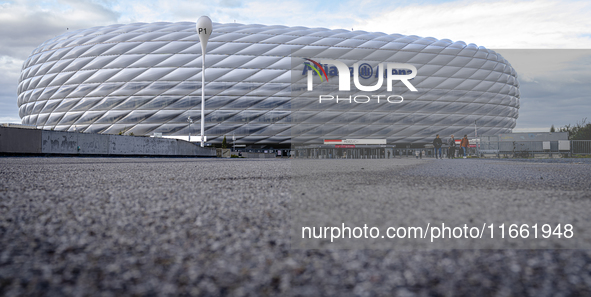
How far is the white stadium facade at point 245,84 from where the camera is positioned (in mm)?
37438

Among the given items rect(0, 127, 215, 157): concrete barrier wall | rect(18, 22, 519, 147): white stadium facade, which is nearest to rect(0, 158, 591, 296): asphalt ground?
rect(0, 127, 215, 157): concrete barrier wall

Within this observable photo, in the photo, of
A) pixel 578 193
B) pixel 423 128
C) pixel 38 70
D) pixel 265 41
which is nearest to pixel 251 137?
pixel 265 41

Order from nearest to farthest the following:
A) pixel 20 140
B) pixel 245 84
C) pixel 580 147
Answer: pixel 20 140, pixel 580 147, pixel 245 84

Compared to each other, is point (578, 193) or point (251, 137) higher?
point (251, 137)

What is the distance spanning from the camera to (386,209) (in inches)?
69.1

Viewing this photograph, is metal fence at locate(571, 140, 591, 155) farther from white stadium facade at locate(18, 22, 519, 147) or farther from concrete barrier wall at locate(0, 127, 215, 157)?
white stadium facade at locate(18, 22, 519, 147)

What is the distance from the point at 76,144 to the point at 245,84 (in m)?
26.5

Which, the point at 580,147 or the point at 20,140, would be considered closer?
the point at 20,140

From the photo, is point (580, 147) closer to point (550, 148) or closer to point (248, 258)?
point (550, 148)

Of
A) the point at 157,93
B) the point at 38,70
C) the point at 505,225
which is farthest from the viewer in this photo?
the point at 38,70

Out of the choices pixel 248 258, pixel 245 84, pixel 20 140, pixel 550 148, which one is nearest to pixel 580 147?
pixel 550 148

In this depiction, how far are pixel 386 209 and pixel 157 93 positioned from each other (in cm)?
3889

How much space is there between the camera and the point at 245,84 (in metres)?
37.9

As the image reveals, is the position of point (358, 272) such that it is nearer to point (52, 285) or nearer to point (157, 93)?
point (52, 285)
